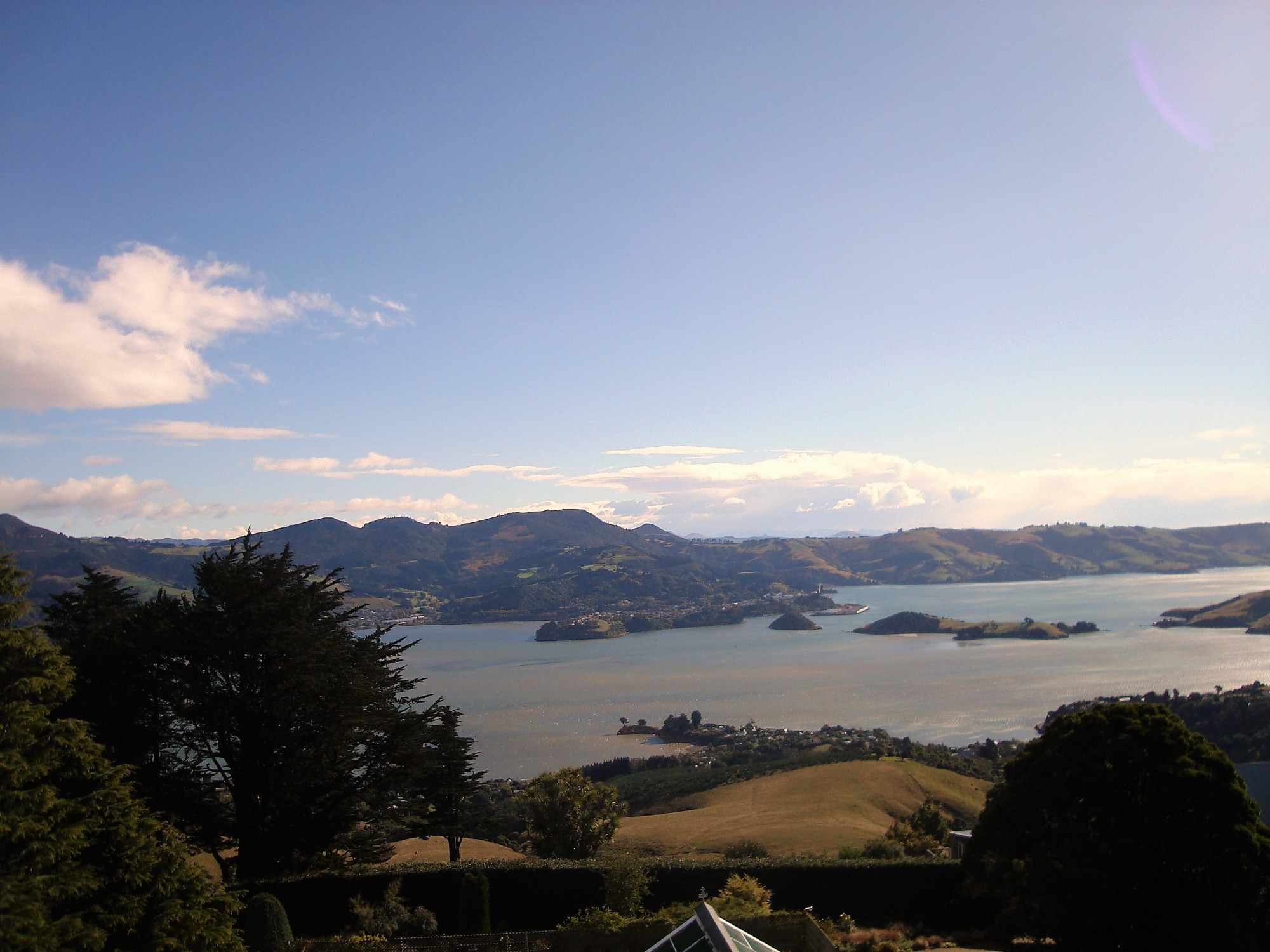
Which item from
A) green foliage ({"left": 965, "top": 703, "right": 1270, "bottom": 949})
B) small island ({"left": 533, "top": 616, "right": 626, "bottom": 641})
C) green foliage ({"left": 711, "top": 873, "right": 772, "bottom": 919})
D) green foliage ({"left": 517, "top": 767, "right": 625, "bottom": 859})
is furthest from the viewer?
small island ({"left": 533, "top": 616, "right": 626, "bottom": 641})

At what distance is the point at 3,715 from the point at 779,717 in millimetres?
74425

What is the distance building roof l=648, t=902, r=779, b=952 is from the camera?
8.51 m

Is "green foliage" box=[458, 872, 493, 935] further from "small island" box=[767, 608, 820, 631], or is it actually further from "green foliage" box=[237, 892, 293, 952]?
"small island" box=[767, 608, 820, 631]

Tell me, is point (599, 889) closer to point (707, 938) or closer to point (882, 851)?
point (707, 938)

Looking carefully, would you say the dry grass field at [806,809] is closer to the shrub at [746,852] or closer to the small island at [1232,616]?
the shrub at [746,852]

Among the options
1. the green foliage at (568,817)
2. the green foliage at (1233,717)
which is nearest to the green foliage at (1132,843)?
the green foliage at (568,817)

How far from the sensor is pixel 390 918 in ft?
46.9

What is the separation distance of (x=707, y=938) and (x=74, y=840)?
752cm

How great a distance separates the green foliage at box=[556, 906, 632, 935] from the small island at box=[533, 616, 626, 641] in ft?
475

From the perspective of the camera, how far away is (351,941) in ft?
39.9

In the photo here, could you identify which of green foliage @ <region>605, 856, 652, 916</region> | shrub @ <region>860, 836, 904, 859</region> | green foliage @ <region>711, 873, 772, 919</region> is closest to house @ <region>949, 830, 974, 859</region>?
shrub @ <region>860, 836, 904, 859</region>

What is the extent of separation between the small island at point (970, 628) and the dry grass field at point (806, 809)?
89.7m

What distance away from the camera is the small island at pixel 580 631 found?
157 meters

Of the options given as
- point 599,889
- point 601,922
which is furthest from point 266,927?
point 599,889
